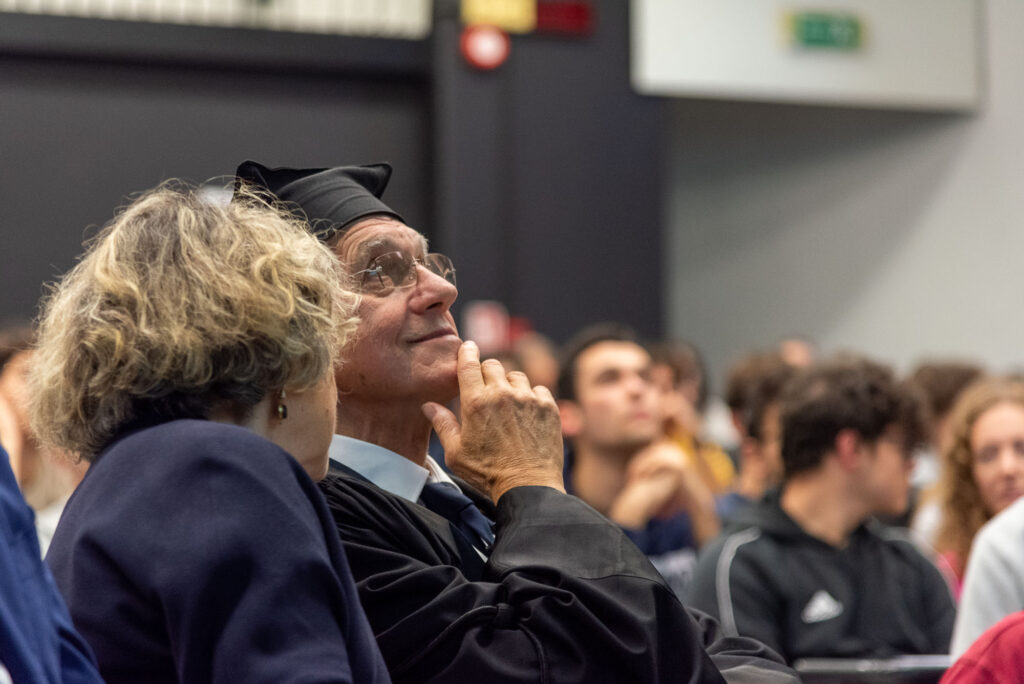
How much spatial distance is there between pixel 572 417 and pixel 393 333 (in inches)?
89.7

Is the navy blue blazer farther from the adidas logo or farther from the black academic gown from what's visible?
the adidas logo

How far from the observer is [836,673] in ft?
7.95

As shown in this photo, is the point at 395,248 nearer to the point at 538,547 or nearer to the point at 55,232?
the point at 538,547

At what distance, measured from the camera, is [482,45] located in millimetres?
6516

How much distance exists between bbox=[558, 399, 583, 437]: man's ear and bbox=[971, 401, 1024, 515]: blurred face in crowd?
1.29m

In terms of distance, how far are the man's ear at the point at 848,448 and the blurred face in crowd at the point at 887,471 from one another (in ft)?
0.08

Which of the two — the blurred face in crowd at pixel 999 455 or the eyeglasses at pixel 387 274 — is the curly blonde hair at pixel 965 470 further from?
the eyeglasses at pixel 387 274

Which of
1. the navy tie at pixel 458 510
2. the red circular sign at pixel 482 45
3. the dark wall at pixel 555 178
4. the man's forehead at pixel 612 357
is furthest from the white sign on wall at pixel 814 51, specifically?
the navy tie at pixel 458 510

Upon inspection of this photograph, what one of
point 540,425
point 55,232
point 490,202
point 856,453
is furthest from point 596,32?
point 540,425

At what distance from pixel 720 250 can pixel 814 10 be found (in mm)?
2750

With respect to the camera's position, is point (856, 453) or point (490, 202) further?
point (490, 202)

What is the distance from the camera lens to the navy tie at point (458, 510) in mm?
1831

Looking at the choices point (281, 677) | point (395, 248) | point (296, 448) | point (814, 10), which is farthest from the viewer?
point (814, 10)

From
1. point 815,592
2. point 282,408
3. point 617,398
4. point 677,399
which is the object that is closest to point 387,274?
point 282,408
